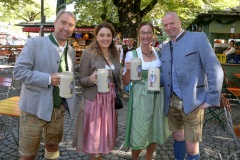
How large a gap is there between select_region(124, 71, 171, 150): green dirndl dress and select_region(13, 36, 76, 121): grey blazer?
3.03 ft

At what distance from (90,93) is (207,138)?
2.67 metres

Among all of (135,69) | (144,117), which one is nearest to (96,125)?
(144,117)

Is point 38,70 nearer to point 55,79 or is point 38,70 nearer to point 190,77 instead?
point 55,79

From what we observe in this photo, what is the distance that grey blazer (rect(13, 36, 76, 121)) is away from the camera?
202 cm

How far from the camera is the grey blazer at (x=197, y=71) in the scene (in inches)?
85.4

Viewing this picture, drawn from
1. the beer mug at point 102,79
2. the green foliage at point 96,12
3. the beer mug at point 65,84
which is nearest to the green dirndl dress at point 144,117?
the beer mug at point 102,79

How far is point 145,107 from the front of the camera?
8.63ft

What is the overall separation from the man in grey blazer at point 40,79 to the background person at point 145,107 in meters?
0.71

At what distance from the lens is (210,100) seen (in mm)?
2174

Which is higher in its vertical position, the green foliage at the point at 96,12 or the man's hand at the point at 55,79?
the green foliage at the point at 96,12

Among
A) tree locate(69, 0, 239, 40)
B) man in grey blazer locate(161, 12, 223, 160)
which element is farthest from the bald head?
tree locate(69, 0, 239, 40)

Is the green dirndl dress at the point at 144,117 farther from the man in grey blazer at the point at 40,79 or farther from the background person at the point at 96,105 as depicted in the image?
the man in grey blazer at the point at 40,79

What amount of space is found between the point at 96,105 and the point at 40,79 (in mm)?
674

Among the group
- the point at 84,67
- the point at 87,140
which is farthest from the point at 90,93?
the point at 87,140
